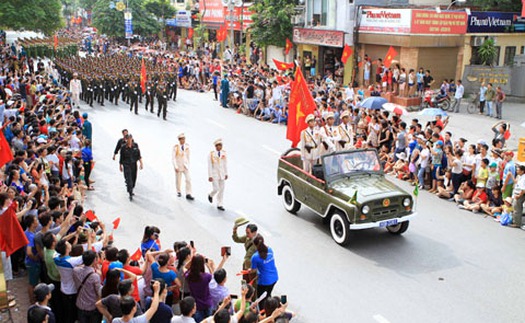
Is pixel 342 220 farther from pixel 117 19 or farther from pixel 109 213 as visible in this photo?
pixel 117 19

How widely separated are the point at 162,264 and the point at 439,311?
170 inches

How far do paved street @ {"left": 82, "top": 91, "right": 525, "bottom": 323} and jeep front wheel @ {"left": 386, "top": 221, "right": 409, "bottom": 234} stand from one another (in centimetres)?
16

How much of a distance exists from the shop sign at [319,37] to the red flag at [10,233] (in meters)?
24.8

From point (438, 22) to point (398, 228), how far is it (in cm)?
1785

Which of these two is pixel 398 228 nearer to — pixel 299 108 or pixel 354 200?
pixel 354 200

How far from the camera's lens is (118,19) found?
198 feet

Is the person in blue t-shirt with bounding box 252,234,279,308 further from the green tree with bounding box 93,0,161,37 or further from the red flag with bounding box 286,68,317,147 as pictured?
the green tree with bounding box 93,0,161,37

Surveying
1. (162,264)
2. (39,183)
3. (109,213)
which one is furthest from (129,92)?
(162,264)

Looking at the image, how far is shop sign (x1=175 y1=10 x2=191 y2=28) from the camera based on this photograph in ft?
197

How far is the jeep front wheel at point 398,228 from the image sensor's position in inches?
425

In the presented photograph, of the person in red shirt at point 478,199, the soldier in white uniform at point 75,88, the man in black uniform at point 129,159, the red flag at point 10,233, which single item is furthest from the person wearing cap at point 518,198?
the soldier in white uniform at point 75,88

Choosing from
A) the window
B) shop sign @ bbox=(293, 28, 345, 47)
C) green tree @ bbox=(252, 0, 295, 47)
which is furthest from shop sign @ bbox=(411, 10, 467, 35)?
green tree @ bbox=(252, 0, 295, 47)

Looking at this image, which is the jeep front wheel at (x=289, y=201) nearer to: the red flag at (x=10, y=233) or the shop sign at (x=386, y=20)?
the red flag at (x=10, y=233)

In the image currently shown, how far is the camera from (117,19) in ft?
198
